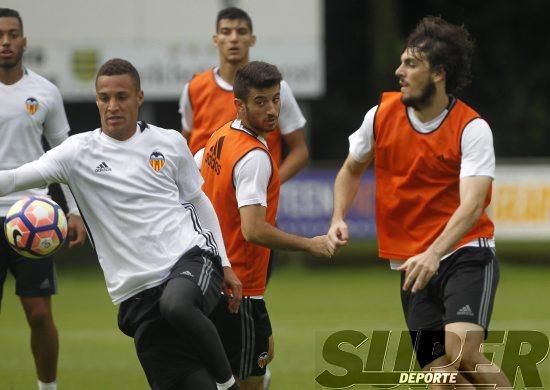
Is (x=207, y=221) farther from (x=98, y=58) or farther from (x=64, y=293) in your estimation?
(x=98, y=58)

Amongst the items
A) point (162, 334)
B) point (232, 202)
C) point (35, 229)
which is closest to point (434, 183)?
point (232, 202)

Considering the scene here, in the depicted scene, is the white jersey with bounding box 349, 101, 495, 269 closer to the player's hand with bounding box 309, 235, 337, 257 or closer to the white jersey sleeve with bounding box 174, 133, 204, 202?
the player's hand with bounding box 309, 235, 337, 257

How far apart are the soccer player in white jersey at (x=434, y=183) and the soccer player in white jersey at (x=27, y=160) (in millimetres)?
2041

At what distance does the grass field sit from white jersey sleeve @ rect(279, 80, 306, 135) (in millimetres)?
1707

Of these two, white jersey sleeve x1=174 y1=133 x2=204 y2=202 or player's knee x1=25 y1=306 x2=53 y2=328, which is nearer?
white jersey sleeve x1=174 y1=133 x2=204 y2=202

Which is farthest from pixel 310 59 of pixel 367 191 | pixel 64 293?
pixel 64 293

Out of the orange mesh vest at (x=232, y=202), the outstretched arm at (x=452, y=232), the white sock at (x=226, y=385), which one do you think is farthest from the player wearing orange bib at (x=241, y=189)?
the outstretched arm at (x=452, y=232)

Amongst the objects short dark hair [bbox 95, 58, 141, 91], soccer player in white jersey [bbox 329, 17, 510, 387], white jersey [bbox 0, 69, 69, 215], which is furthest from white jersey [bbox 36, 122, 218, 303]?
white jersey [bbox 0, 69, 69, 215]

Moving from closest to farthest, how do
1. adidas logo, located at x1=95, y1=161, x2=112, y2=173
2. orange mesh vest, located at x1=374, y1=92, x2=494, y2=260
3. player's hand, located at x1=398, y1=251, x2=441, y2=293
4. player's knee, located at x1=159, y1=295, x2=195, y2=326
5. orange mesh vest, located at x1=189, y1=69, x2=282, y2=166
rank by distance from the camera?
player's knee, located at x1=159, y1=295, x2=195, y2=326
player's hand, located at x1=398, y1=251, x2=441, y2=293
adidas logo, located at x1=95, y1=161, x2=112, y2=173
orange mesh vest, located at x1=374, y1=92, x2=494, y2=260
orange mesh vest, located at x1=189, y1=69, x2=282, y2=166

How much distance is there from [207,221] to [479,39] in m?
18.3

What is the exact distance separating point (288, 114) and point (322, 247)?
2127mm

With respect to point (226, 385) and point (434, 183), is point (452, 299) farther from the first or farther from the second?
point (226, 385)

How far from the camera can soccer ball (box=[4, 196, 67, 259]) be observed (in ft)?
20.0

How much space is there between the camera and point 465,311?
6203 mm
